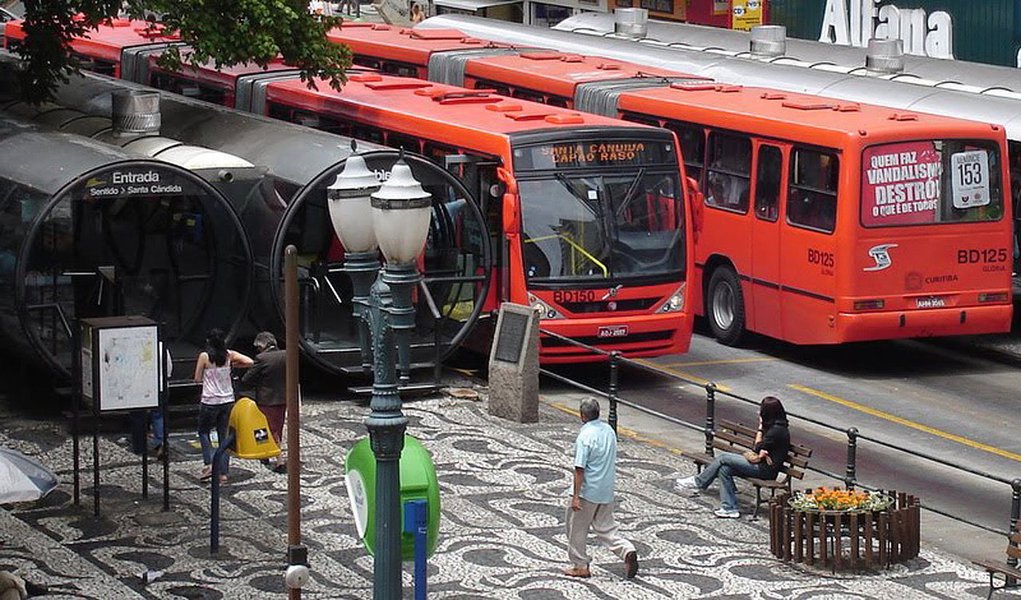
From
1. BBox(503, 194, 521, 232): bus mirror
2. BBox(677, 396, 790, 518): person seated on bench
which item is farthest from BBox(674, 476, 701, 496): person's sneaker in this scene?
BBox(503, 194, 521, 232): bus mirror

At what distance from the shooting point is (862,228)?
23.1 m

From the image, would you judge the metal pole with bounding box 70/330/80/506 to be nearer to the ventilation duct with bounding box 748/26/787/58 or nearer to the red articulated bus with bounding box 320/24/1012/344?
the red articulated bus with bounding box 320/24/1012/344

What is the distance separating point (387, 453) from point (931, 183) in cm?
1305

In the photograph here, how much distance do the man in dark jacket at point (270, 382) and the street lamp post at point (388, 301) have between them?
601 centimetres

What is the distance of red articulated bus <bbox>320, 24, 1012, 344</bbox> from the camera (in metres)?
23.2

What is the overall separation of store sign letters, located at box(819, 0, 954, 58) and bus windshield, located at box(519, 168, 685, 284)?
611 inches

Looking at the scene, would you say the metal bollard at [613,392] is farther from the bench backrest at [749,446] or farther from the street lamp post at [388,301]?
the street lamp post at [388,301]

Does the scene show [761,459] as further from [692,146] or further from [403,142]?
[692,146]

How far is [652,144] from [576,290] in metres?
1.91

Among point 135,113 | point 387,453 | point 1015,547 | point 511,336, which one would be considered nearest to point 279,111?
point 135,113

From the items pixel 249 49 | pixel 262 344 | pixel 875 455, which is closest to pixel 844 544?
pixel 875 455

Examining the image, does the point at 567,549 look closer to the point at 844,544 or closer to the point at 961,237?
the point at 844,544

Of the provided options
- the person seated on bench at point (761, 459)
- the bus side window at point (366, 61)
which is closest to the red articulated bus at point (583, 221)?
the person seated on bench at point (761, 459)

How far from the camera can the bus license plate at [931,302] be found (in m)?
23.5
